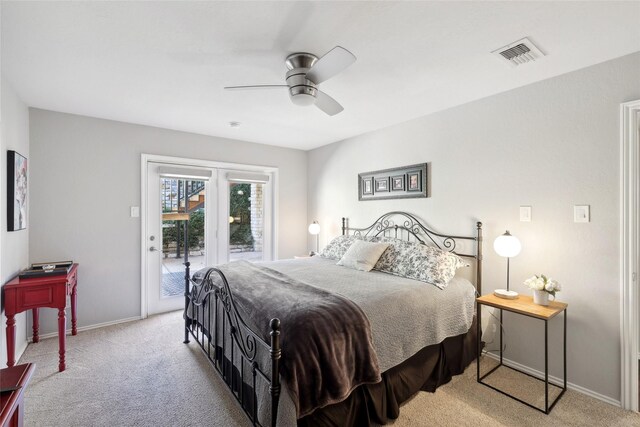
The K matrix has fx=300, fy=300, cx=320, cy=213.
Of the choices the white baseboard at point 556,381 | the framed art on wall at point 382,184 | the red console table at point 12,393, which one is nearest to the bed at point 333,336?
the white baseboard at point 556,381

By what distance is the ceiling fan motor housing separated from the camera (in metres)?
2.04

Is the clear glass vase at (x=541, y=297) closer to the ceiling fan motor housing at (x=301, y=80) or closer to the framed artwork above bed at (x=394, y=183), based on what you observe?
the framed artwork above bed at (x=394, y=183)

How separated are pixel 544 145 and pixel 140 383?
3799 millimetres

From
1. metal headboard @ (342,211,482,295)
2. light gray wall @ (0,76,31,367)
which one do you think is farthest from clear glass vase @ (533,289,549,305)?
light gray wall @ (0,76,31,367)

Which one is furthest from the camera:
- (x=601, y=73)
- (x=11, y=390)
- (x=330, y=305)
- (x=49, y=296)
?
(x=49, y=296)

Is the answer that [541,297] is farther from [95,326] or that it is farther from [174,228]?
[95,326]

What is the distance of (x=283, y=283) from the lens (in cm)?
235

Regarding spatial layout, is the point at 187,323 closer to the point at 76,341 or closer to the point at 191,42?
the point at 76,341

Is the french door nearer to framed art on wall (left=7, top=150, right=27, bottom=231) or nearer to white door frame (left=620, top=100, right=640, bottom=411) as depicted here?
framed art on wall (left=7, top=150, right=27, bottom=231)

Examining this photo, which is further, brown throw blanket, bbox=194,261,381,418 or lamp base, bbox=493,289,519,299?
lamp base, bbox=493,289,519,299

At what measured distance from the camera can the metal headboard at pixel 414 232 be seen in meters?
2.85

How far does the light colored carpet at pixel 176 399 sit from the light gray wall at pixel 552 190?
15.1 inches

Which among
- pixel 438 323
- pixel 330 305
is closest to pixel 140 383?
pixel 330 305

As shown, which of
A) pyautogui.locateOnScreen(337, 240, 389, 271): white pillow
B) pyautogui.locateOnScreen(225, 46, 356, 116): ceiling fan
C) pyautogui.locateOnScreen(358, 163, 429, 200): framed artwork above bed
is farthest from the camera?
pyautogui.locateOnScreen(358, 163, 429, 200): framed artwork above bed
